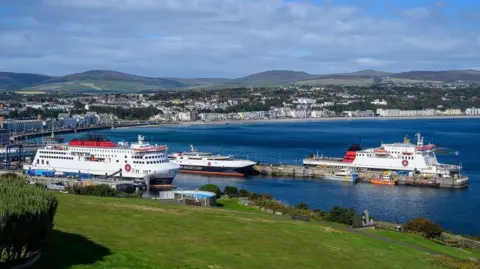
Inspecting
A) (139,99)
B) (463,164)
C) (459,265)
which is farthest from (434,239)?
(139,99)

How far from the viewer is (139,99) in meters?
177

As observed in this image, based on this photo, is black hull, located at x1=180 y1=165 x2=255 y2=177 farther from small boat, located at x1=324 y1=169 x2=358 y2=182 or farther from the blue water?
small boat, located at x1=324 y1=169 x2=358 y2=182

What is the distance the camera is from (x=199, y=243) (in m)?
15.4

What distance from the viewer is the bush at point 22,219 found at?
33.8 ft

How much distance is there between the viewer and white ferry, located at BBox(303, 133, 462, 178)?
2053 inches

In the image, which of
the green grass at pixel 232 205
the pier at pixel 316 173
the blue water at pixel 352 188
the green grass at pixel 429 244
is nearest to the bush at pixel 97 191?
the green grass at pixel 232 205

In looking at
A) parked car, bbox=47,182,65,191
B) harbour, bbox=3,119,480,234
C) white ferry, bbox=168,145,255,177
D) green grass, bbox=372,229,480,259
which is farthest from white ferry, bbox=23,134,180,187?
green grass, bbox=372,229,480,259

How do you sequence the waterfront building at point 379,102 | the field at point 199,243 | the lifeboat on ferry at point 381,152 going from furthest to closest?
1. the waterfront building at point 379,102
2. the lifeboat on ferry at point 381,152
3. the field at point 199,243

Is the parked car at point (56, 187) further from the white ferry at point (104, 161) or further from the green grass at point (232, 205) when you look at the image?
the green grass at point (232, 205)

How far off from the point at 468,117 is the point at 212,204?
446 feet

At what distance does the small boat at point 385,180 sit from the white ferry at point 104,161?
14.7m

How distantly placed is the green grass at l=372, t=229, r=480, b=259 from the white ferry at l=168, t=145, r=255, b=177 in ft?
110

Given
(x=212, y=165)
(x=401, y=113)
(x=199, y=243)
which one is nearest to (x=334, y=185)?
(x=212, y=165)

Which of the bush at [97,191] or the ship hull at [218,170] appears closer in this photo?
the bush at [97,191]
